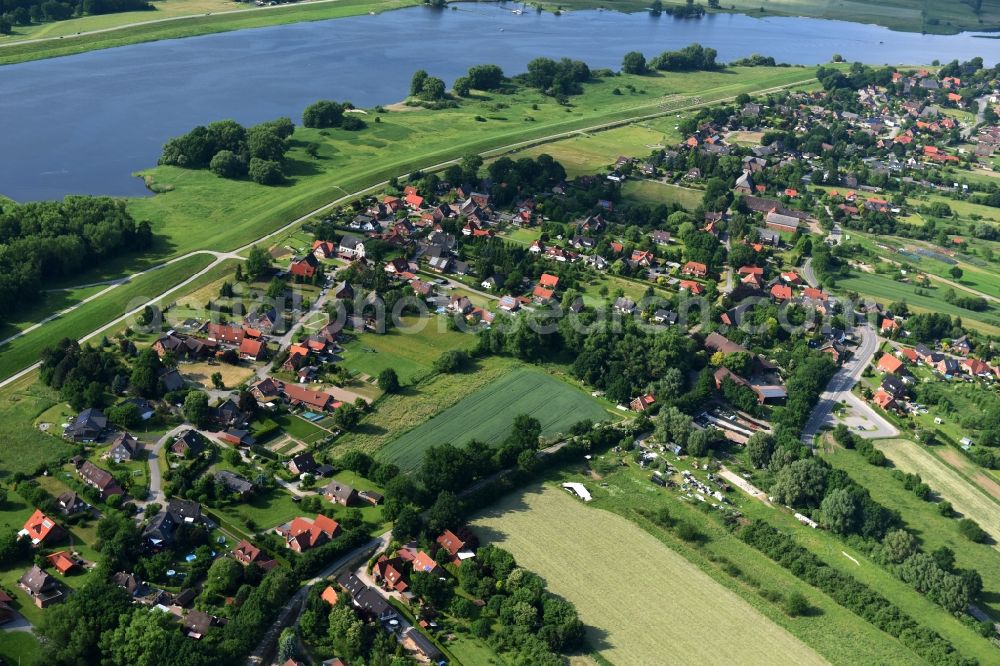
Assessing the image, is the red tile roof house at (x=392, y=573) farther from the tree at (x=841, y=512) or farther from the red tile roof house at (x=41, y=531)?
the tree at (x=841, y=512)

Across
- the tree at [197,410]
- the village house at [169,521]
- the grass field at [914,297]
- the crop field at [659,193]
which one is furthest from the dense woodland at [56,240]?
the grass field at [914,297]

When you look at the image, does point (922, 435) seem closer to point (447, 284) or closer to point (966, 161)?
point (447, 284)

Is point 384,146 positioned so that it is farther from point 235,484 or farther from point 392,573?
point 392,573

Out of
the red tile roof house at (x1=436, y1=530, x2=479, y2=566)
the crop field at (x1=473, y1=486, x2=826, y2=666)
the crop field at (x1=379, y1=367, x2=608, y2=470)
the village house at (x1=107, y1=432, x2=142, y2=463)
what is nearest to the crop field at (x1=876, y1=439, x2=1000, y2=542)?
the crop field at (x1=473, y1=486, x2=826, y2=666)

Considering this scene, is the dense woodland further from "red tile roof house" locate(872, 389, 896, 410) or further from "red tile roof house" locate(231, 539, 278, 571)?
"red tile roof house" locate(872, 389, 896, 410)

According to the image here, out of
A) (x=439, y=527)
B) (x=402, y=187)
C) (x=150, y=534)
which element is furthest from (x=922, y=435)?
(x=402, y=187)

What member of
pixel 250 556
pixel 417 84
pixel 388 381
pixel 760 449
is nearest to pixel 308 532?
pixel 250 556

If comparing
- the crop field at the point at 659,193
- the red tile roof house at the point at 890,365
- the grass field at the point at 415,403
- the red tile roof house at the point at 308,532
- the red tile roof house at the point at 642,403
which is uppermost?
the crop field at the point at 659,193
